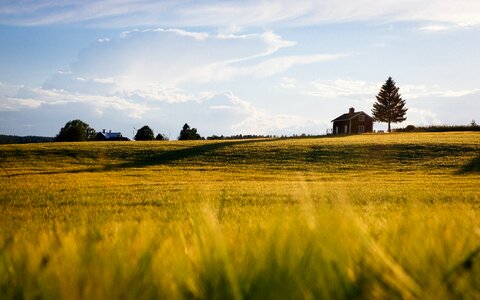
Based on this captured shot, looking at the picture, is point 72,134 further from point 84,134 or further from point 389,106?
point 389,106

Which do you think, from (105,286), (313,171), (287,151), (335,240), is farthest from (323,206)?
(287,151)

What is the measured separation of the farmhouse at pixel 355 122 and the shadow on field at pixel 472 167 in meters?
61.9

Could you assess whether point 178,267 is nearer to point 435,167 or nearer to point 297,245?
point 297,245

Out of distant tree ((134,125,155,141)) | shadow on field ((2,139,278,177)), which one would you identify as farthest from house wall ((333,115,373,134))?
shadow on field ((2,139,278,177))

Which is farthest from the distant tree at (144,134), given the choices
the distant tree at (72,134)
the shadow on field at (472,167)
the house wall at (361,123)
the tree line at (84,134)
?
the shadow on field at (472,167)

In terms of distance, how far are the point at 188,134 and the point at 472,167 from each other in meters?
78.9

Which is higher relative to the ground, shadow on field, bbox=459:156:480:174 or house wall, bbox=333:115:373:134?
house wall, bbox=333:115:373:134

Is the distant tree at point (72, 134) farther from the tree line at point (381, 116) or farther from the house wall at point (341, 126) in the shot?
the house wall at point (341, 126)

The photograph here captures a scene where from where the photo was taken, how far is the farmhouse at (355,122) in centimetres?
A: 10162

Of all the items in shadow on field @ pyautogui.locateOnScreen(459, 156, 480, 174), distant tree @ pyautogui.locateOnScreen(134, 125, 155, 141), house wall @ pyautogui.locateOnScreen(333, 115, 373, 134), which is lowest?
shadow on field @ pyautogui.locateOnScreen(459, 156, 480, 174)

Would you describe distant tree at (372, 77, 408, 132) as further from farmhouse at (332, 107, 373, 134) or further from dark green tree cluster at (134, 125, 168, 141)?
dark green tree cluster at (134, 125, 168, 141)

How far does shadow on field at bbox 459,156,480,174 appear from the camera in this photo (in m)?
35.0

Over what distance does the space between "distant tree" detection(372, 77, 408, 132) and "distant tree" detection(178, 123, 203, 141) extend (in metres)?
44.7

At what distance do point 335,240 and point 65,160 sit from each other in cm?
4687
